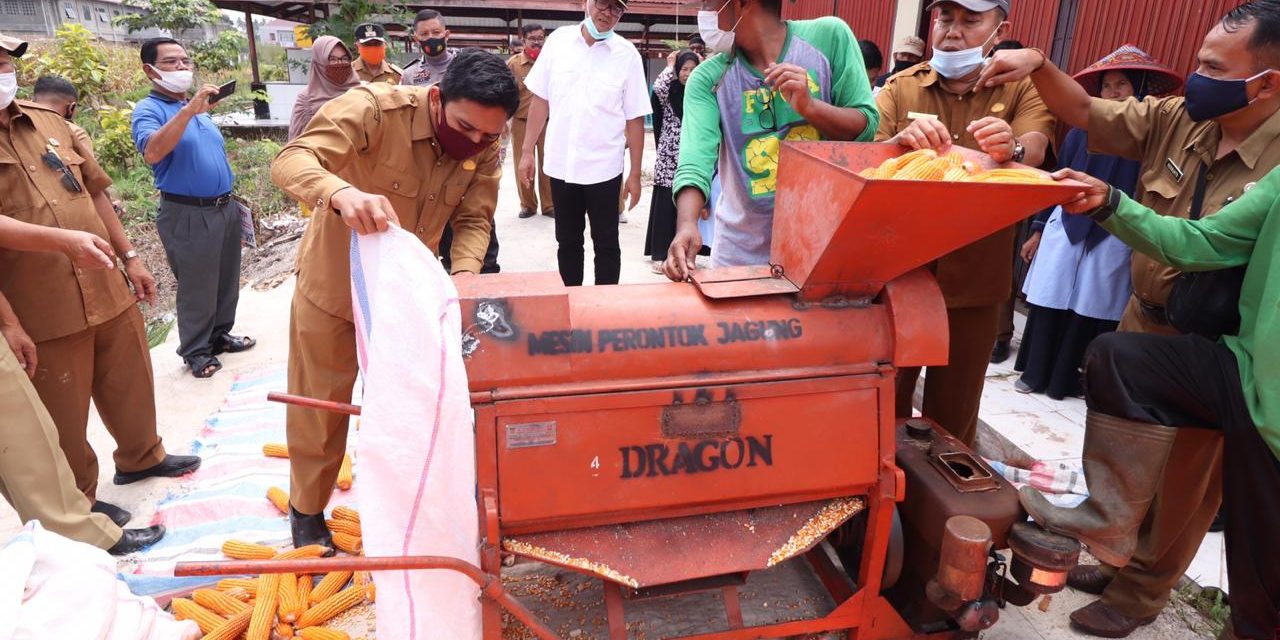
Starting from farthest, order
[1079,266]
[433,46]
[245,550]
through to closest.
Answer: [433,46] < [1079,266] < [245,550]

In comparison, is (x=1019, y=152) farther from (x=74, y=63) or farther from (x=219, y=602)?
(x=74, y=63)

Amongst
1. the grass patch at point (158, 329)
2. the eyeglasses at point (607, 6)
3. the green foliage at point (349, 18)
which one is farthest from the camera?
the green foliage at point (349, 18)

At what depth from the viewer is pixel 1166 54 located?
183 inches

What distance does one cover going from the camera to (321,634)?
8.96 feet

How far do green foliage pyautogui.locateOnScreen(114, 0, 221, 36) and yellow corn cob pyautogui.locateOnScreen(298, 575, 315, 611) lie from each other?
22636 mm

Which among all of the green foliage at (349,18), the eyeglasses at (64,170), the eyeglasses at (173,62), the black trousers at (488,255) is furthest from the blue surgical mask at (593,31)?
the green foliage at (349,18)

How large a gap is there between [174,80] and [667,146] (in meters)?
4.00

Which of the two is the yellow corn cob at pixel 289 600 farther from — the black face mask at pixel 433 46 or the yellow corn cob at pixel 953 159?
the black face mask at pixel 433 46

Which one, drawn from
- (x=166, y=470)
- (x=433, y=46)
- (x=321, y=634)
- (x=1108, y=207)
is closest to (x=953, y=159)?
(x=1108, y=207)

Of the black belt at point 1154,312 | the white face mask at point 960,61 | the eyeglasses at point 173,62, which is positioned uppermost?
the white face mask at point 960,61

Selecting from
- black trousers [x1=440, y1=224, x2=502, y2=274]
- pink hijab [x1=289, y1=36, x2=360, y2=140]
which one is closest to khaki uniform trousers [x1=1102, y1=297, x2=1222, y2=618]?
black trousers [x1=440, y1=224, x2=502, y2=274]

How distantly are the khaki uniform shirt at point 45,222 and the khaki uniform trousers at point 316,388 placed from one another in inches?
42.7

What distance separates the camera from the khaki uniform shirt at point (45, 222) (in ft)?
10.1

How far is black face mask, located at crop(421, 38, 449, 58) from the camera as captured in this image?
6.91m
